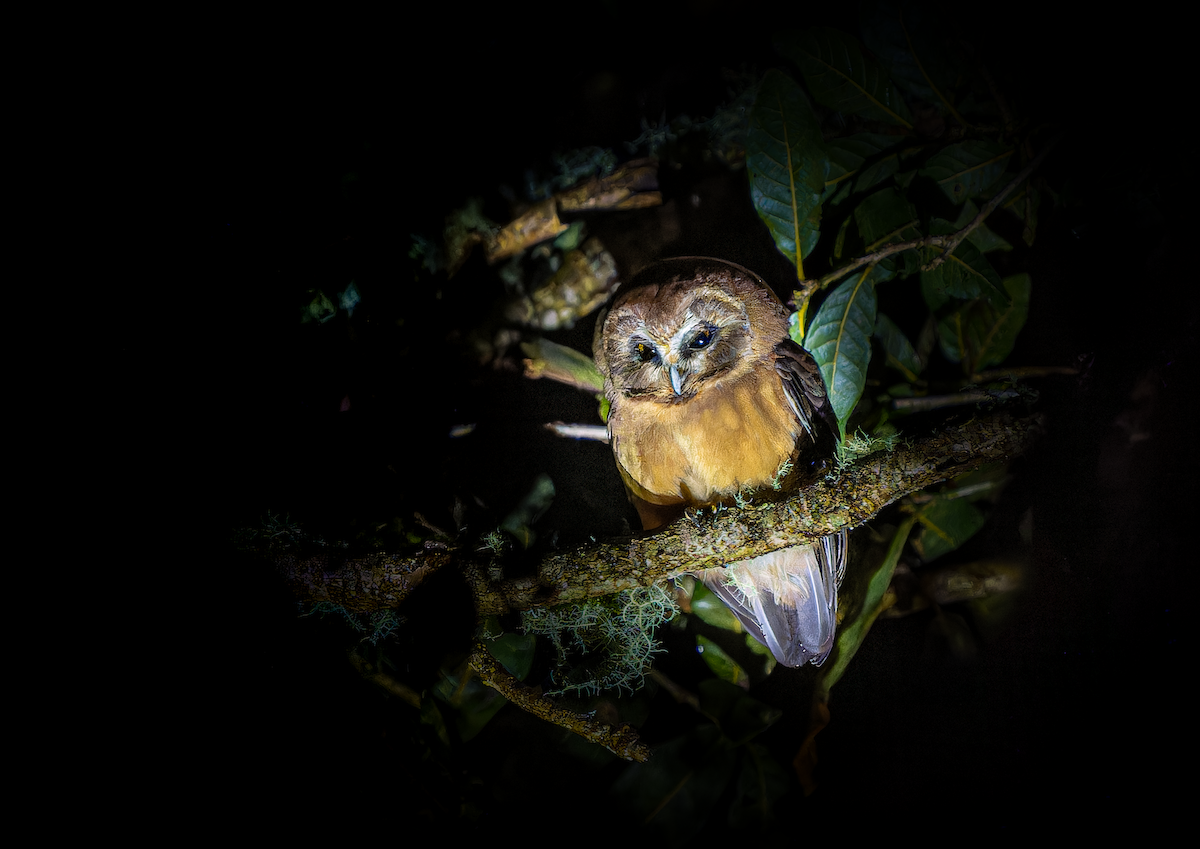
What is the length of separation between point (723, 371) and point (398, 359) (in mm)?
602

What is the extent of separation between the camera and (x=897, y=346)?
2.73 feet

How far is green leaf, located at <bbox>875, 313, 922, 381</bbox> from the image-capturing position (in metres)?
0.83

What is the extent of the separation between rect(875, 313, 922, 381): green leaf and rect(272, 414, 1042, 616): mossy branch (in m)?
0.17

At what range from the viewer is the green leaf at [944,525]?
786 millimetres

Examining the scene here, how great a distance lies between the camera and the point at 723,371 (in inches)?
36.9

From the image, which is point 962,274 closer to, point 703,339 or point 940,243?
point 940,243

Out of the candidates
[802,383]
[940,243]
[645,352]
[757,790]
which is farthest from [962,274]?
[757,790]

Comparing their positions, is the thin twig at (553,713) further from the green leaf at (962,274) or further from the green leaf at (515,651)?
the green leaf at (962,274)

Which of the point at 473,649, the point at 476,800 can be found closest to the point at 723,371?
the point at 473,649

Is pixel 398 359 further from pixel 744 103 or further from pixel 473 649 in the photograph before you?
pixel 744 103

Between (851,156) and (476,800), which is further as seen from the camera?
(476,800)

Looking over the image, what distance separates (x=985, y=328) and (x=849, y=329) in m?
0.21

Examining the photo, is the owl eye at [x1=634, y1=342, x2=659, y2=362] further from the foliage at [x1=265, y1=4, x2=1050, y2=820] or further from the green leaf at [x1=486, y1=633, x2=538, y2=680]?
the green leaf at [x1=486, y1=633, x2=538, y2=680]

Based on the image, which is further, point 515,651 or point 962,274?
point 515,651
